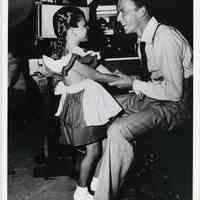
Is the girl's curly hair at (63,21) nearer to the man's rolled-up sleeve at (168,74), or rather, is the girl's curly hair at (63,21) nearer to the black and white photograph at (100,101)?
the black and white photograph at (100,101)

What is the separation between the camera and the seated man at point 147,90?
1837mm

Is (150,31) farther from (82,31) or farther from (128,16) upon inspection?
(82,31)

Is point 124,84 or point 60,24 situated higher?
point 60,24

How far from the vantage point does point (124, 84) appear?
1.87 m

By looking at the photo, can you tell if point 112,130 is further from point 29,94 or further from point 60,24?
point 60,24

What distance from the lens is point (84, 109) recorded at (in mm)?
1859

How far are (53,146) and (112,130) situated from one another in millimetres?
318

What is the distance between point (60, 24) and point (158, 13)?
1.69 feet

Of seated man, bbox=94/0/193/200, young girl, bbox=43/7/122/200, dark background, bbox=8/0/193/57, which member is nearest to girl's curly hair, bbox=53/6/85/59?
young girl, bbox=43/7/122/200

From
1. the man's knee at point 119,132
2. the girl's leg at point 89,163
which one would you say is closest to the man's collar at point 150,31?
the man's knee at point 119,132

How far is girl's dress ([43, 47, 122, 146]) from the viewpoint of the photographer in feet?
6.07

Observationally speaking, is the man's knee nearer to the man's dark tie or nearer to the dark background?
the man's dark tie
